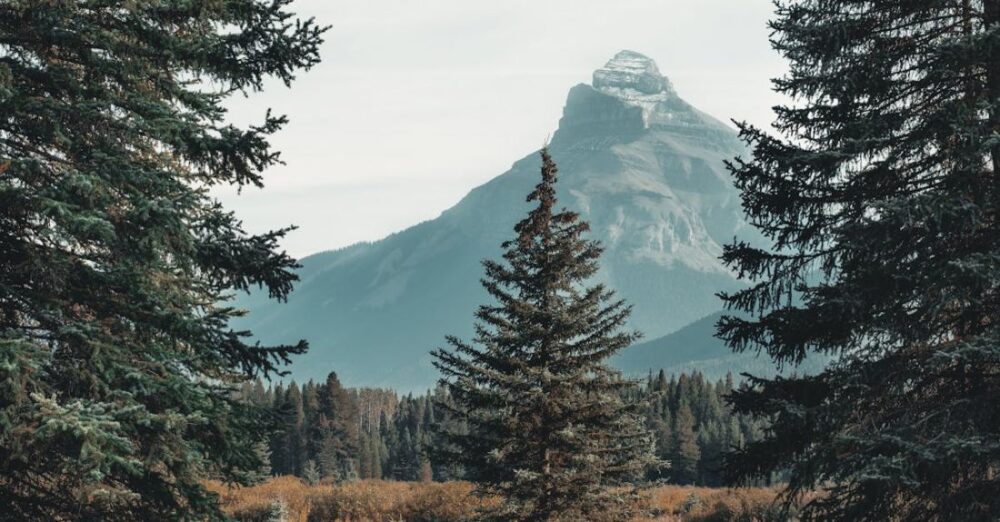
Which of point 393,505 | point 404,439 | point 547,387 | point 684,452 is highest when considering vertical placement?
point 404,439

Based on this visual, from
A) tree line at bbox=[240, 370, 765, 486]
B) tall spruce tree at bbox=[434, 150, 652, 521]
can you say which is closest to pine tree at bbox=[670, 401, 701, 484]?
tree line at bbox=[240, 370, 765, 486]

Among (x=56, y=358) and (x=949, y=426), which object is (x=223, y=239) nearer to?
(x=56, y=358)

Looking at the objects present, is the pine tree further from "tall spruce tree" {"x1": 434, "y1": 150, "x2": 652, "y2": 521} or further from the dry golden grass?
"tall spruce tree" {"x1": 434, "y1": 150, "x2": 652, "y2": 521}

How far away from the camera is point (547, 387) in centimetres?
1675

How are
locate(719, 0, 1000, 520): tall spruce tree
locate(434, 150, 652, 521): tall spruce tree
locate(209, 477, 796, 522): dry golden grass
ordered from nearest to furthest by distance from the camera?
locate(719, 0, 1000, 520): tall spruce tree < locate(434, 150, 652, 521): tall spruce tree < locate(209, 477, 796, 522): dry golden grass

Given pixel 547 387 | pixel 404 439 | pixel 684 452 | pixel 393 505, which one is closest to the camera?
pixel 547 387

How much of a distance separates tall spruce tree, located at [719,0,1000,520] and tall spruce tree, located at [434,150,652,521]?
6.51 meters

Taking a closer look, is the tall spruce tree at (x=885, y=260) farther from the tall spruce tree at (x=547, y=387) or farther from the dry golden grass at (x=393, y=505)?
the dry golden grass at (x=393, y=505)

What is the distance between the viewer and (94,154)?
697 centimetres

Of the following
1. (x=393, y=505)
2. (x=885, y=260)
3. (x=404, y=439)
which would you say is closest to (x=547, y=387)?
(x=393, y=505)

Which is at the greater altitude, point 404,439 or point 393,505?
point 404,439

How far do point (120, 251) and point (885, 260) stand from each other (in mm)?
7635

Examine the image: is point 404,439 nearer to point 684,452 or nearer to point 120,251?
point 684,452

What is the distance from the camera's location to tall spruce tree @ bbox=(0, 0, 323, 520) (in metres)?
6.55
